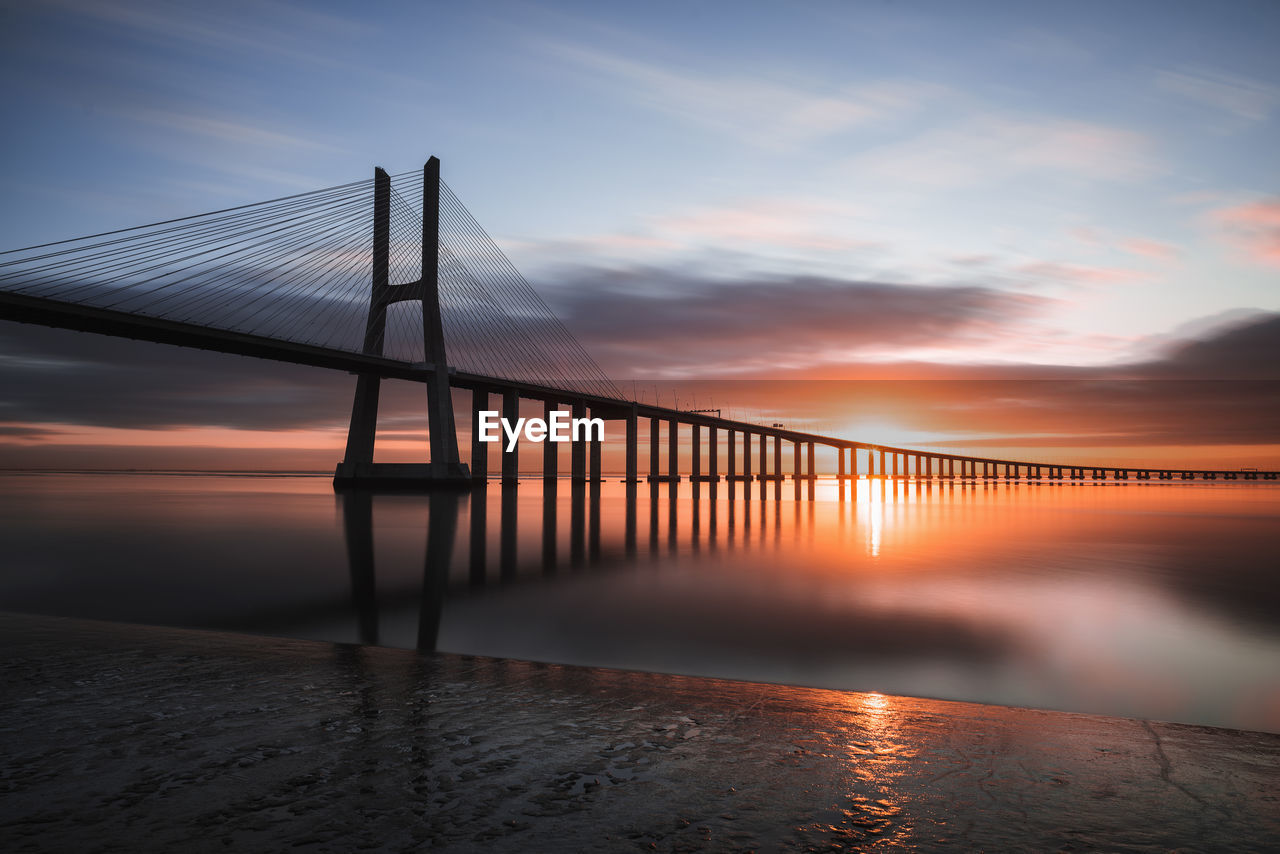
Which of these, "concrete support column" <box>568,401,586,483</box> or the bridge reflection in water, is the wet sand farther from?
"concrete support column" <box>568,401,586,483</box>

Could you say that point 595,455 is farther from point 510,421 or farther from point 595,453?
point 510,421

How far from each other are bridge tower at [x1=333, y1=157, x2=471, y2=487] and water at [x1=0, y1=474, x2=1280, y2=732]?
2524 centimetres

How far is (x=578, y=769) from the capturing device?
3.35 m

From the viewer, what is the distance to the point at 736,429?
9300cm

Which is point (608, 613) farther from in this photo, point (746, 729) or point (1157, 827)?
point (1157, 827)

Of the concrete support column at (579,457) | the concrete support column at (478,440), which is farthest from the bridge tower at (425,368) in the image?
the concrete support column at (579,457)

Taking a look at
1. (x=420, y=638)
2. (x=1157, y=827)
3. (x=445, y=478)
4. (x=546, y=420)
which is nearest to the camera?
(x=1157, y=827)

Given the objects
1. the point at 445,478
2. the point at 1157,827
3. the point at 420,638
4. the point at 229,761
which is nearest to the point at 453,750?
the point at 229,761

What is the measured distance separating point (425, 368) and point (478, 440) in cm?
1268

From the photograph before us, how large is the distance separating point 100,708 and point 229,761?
1374mm

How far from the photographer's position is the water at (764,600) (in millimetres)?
6398

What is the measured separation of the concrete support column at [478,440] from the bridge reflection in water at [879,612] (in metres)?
35.8

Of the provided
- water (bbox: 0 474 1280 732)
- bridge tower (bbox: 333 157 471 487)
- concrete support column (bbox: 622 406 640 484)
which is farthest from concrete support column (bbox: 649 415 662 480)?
water (bbox: 0 474 1280 732)

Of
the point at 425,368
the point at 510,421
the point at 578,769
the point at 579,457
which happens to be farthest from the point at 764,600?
the point at 579,457
